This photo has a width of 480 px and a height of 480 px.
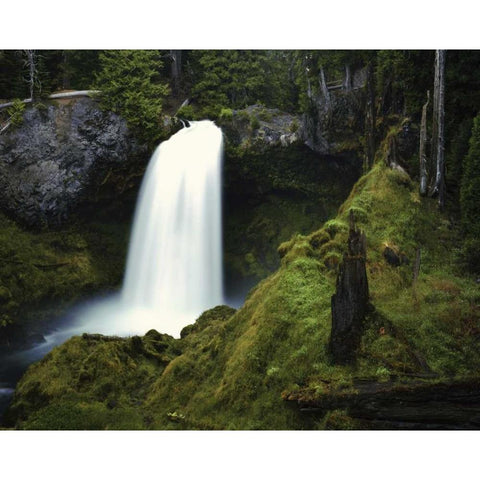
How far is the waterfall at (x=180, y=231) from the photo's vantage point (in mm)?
12844

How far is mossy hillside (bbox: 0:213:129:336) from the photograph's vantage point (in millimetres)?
11688

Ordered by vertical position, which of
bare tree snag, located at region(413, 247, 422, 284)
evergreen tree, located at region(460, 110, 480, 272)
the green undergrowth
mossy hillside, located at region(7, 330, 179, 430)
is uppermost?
evergreen tree, located at region(460, 110, 480, 272)

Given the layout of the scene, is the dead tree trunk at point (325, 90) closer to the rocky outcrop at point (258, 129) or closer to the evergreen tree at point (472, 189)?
the rocky outcrop at point (258, 129)

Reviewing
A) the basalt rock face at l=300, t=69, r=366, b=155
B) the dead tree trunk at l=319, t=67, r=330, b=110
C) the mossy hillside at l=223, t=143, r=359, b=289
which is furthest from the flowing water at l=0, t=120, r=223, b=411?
the dead tree trunk at l=319, t=67, r=330, b=110

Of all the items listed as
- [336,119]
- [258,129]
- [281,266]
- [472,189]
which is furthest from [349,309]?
[258,129]

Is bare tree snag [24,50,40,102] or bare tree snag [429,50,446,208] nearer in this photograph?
bare tree snag [429,50,446,208]

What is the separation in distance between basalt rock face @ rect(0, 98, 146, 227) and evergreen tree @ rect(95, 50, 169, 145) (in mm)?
434

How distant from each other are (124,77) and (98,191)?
398 cm

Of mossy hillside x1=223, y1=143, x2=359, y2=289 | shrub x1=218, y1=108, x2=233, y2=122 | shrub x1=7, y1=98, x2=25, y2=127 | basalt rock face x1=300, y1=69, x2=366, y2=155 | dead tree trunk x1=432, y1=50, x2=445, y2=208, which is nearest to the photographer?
dead tree trunk x1=432, y1=50, x2=445, y2=208

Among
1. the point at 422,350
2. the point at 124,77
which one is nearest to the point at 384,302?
the point at 422,350

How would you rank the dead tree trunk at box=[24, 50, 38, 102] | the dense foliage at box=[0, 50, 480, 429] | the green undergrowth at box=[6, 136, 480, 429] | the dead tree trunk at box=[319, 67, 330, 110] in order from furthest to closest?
1. the dead tree trunk at box=[319, 67, 330, 110]
2. the dead tree trunk at box=[24, 50, 38, 102]
3. the dense foliage at box=[0, 50, 480, 429]
4. the green undergrowth at box=[6, 136, 480, 429]

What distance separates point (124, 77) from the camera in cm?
1198

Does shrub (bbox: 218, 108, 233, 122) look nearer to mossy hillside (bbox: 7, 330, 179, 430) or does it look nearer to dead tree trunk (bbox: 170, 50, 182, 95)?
dead tree trunk (bbox: 170, 50, 182, 95)
